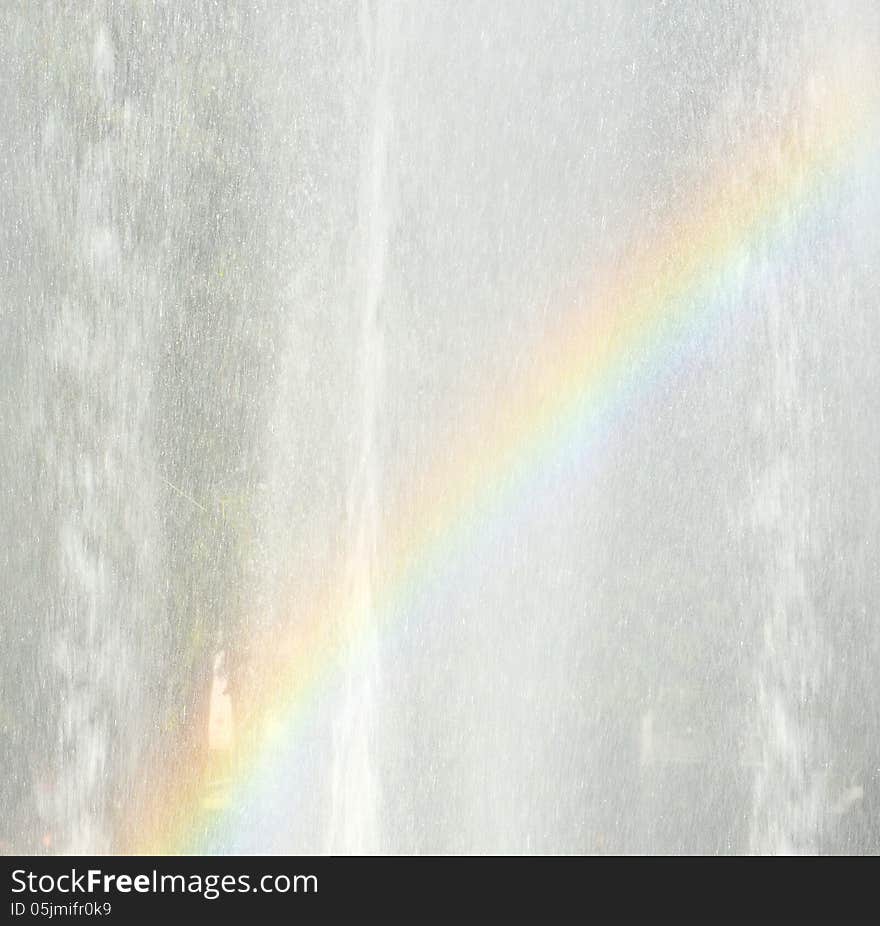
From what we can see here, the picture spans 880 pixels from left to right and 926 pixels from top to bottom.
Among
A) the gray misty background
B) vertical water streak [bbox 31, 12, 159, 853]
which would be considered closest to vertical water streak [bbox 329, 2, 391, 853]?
the gray misty background

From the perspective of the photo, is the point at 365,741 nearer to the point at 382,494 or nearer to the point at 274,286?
the point at 382,494

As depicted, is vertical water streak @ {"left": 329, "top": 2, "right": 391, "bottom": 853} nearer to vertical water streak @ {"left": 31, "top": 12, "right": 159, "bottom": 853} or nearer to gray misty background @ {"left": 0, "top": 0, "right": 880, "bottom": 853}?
gray misty background @ {"left": 0, "top": 0, "right": 880, "bottom": 853}

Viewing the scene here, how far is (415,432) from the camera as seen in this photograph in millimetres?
8773

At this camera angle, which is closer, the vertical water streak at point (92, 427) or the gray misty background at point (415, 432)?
the vertical water streak at point (92, 427)

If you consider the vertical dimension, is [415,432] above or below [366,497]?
above

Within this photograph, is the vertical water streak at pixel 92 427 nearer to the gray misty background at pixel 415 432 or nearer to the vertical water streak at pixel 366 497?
the gray misty background at pixel 415 432

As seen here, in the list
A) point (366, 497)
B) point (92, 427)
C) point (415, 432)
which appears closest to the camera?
point (92, 427)

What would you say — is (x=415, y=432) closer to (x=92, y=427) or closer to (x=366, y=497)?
(x=366, y=497)

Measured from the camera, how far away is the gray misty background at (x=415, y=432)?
810 cm

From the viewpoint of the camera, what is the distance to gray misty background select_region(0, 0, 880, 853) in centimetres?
810

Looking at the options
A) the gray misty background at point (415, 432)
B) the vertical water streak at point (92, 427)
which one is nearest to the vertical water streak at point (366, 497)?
the gray misty background at point (415, 432)

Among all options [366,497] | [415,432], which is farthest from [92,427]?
[415,432]

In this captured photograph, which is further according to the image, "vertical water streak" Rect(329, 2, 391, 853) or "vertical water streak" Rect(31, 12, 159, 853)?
"vertical water streak" Rect(329, 2, 391, 853)
